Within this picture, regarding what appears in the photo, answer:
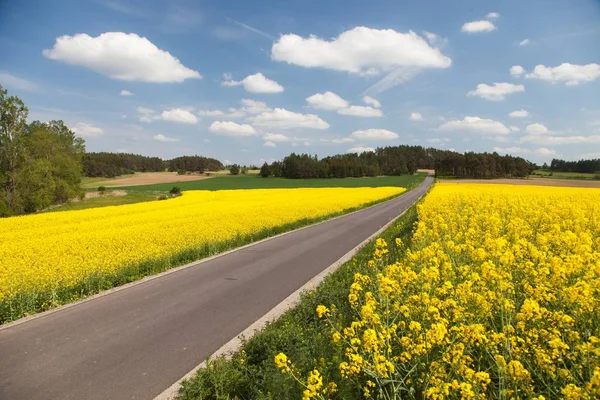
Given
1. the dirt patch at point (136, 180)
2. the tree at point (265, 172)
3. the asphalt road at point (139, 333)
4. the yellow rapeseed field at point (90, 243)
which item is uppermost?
the tree at point (265, 172)

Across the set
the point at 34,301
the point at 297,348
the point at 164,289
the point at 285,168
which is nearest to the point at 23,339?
the point at 34,301

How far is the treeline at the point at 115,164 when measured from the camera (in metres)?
74.9

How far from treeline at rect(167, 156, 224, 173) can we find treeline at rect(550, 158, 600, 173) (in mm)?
123840

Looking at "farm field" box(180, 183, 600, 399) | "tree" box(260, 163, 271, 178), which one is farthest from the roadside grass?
"tree" box(260, 163, 271, 178)

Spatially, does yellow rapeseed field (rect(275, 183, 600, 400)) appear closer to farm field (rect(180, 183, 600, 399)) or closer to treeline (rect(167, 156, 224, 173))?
farm field (rect(180, 183, 600, 399))

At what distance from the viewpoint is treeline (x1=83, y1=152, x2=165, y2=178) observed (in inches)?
2948

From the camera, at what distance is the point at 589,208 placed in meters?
14.9

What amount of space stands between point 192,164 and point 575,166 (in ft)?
427

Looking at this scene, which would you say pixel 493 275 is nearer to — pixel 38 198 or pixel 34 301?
pixel 34 301

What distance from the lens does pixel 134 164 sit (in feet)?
383

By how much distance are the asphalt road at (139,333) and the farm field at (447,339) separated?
1.06 meters

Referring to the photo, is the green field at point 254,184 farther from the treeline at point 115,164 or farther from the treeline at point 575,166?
the treeline at point 575,166

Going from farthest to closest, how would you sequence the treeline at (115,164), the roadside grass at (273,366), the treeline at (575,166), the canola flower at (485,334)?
1. the treeline at (575,166)
2. the treeline at (115,164)
3. the roadside grass at (273,366)
4. the canola flower at (485,334)

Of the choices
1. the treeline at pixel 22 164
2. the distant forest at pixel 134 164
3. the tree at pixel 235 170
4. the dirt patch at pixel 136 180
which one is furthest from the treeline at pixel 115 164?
the tree at pixel 235 170
